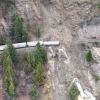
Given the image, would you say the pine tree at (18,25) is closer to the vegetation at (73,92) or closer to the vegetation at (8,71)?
the vegetation at (8,71)

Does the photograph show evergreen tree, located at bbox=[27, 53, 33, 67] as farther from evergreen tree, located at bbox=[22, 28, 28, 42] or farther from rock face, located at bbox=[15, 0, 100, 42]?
rock face, located at bbox=[15, 0, 100, 42]

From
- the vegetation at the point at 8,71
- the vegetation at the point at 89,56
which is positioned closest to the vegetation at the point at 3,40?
the vegetation at the point at 8,71

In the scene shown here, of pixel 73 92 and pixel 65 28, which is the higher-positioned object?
pixel 65 28

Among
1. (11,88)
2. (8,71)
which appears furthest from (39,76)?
(8,71)

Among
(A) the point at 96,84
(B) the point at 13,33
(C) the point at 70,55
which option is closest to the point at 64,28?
(C) the point at 70,55

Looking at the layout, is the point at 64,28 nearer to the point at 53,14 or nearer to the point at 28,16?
the point at 53,14

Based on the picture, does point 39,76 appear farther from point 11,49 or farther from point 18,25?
point 18,25
